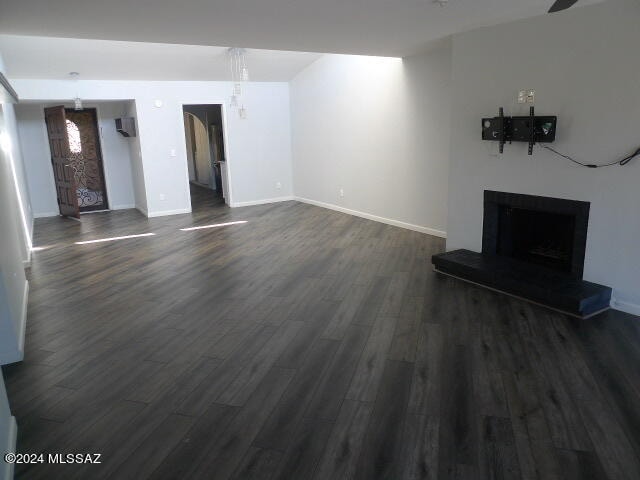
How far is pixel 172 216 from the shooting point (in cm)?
866

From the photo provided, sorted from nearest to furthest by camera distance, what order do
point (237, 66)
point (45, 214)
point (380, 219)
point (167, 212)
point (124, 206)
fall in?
point (380, 219) → point (237, 66) → point (167, 212) → point (45, 214) → point (124, 206)

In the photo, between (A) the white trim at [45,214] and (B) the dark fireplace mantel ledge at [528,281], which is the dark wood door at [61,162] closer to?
(A) the white trim at [45,214]

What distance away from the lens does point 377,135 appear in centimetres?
730

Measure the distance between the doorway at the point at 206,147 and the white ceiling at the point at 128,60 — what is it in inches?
94.1

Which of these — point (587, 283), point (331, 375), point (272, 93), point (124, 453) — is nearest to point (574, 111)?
point (587, 283)

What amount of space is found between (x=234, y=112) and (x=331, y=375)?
7.15 meters

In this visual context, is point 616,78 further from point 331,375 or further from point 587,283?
point 331,375

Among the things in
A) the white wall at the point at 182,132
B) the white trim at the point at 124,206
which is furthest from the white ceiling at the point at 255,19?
the white trim at the point at 124,206

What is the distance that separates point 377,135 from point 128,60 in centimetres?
394

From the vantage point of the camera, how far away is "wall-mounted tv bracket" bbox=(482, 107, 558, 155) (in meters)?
4.08

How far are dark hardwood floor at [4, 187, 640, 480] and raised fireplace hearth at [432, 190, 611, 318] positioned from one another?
5.5 inches

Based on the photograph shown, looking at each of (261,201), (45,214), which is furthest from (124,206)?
(261,201)

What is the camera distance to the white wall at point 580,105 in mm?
3623

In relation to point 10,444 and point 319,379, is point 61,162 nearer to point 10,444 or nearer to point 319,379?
point 10,444
